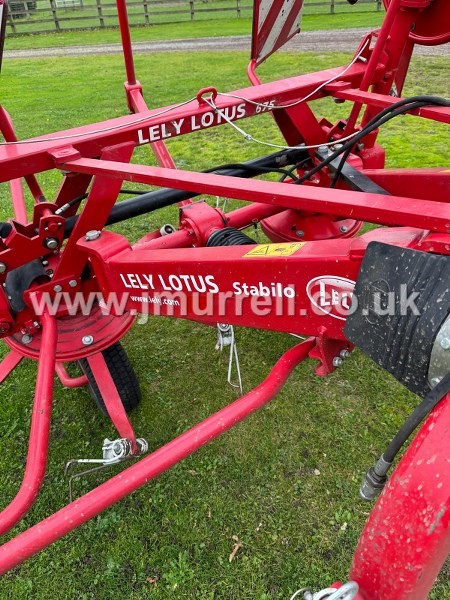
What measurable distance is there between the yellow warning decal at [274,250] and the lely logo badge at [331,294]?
127 millimetres

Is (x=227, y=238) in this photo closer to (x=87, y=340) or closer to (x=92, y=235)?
(x=92, y=235)

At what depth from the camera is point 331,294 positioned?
4.86 ft

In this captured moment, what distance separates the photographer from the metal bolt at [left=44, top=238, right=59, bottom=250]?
6.92 ft

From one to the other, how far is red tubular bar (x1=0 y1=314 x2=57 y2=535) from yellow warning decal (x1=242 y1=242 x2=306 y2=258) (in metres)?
0.89

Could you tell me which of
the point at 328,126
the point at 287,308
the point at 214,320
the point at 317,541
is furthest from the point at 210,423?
the point at 328,126

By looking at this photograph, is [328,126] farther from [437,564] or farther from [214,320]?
[437,564]

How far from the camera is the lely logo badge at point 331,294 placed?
143 centimetres

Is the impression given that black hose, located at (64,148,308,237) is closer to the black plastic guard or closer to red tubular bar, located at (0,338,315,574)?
red tubular bar, located at (0,338,315,574)

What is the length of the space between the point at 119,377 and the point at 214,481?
73 centimetres

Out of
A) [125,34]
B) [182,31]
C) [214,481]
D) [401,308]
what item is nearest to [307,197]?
[401,308]

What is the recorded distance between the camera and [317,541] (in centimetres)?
214

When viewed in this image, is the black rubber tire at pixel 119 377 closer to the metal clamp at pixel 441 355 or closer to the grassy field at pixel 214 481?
the grassy field at pixel 214 481

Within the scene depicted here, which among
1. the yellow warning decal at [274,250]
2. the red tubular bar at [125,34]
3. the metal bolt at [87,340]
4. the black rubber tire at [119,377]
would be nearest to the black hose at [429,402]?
the yellow warning decal at [274,250]

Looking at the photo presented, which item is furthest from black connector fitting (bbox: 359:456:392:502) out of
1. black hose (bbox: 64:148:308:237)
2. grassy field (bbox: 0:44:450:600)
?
black hose (bbox: 64:148:308:237)
